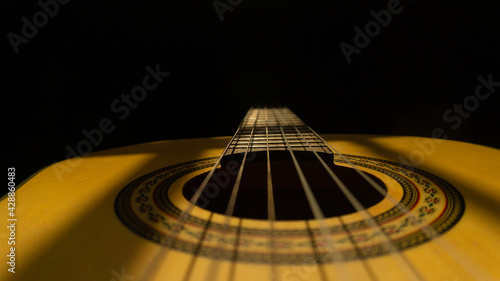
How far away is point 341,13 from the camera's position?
2.52 meters

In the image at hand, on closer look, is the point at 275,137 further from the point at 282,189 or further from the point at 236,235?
the point at 236,235

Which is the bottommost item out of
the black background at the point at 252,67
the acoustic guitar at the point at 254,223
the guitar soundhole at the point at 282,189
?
the guitar soundhole at the point at 282,189

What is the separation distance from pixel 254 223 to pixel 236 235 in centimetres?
7

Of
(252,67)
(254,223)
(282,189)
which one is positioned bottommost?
(282,189)

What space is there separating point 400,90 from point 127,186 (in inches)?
99.6

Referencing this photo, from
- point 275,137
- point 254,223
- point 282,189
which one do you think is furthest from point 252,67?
point 254,223

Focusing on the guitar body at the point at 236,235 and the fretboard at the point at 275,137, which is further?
the fretboard at the point at 275,137

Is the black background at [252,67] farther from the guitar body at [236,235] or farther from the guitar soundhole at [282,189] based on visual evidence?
the guitar soundhole at [282,189]

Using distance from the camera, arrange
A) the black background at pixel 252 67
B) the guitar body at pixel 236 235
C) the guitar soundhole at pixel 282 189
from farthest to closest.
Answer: the black background at pixel 252 67
the guitar soundhole at pixel 282 189
the guitar body at pixel 236 235

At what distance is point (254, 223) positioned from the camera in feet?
2.23

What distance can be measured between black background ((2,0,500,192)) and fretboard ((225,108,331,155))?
82cm

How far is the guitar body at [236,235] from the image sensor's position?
20.1 inches

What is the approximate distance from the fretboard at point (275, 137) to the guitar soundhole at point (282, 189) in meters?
0.07

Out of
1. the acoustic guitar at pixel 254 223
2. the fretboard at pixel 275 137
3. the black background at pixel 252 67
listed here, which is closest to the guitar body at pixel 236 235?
the acoustic guitar at pixel 254 223
